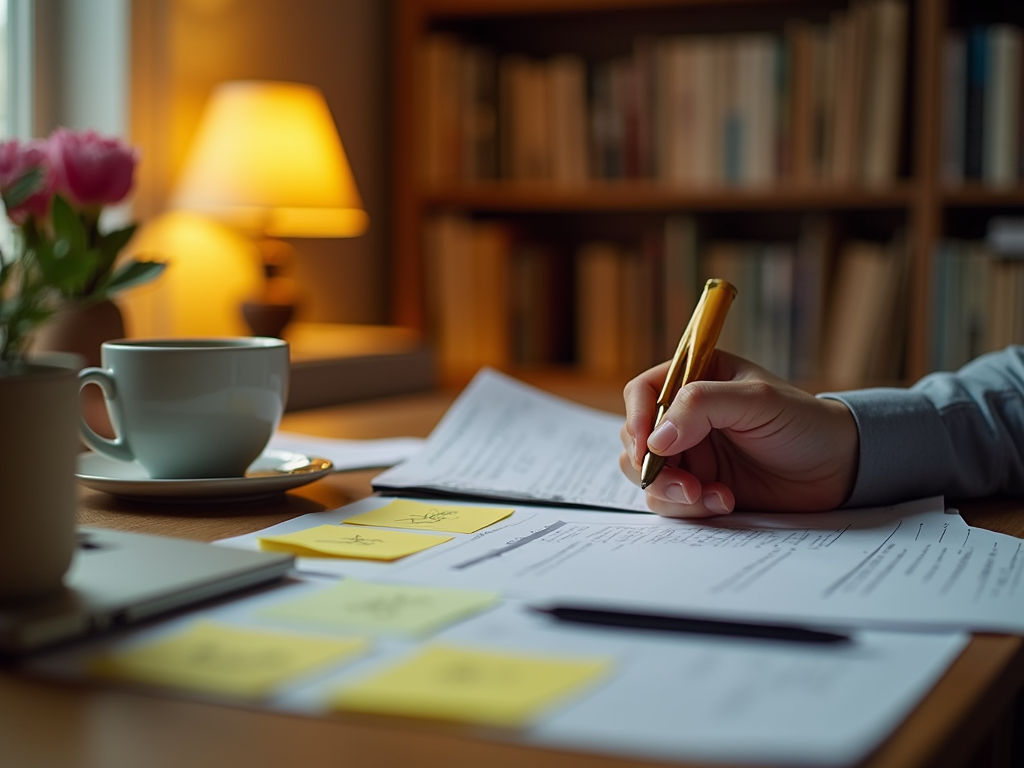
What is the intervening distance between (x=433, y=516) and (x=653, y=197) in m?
1.61

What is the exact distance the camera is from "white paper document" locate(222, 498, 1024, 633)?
1.54 ft

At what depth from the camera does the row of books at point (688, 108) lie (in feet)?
6.72

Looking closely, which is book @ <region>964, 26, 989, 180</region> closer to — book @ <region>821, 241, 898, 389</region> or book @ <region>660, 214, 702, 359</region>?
book @ <region>821, 241, 898, 389</region>

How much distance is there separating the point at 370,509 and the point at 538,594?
220mm

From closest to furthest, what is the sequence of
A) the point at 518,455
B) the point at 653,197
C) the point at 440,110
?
1. the point at 518,455
2. the point at 653,197
3. the point at 440,110

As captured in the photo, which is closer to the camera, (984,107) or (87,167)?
(87,167)

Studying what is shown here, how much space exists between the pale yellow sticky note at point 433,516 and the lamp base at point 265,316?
1.05 metres

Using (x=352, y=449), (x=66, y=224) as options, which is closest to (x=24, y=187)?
(x=66, y=224)

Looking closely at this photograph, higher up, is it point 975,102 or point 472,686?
point 975,102

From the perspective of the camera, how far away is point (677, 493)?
0.67 meters

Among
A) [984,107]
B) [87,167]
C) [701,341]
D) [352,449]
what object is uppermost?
[984,107]

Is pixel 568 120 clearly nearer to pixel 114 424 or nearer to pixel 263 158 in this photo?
pixel 263 158

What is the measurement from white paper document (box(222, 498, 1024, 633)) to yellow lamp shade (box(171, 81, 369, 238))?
108 cm

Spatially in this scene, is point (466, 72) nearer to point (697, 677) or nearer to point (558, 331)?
point (558, 331)
